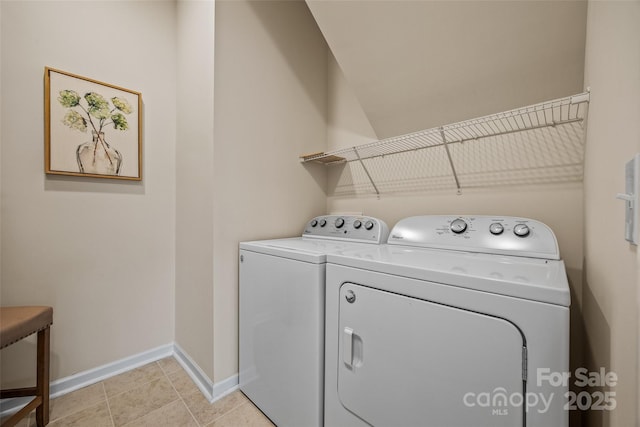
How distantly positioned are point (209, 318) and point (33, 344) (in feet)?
3.22

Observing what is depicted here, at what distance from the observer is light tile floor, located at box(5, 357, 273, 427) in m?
1.30

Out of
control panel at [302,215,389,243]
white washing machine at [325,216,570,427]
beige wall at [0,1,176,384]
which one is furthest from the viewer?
control panel at [302,215,389,243]

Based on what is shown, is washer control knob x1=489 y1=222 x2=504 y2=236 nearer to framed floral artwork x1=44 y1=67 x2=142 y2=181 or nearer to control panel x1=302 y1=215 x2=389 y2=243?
control panel x1=302 y1=215 x2=389 y2=243

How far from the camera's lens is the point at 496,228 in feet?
3.74

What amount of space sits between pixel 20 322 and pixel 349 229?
1.64 meters

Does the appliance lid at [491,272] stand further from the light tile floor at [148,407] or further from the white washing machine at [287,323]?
the light tile floor at [148,407]

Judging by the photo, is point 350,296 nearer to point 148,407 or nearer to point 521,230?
point 521,230

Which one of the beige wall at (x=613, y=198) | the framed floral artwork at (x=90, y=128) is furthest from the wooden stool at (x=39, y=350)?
the beige wall at (x=613, y=198)

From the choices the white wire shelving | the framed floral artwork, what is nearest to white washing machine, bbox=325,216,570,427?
the white wire shelving

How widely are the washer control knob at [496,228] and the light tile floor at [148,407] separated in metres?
1.47

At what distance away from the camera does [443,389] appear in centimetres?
74

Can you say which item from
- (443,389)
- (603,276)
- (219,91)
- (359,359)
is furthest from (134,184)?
(603,276)

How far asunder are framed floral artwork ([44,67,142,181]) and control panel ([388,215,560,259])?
186 centimetres

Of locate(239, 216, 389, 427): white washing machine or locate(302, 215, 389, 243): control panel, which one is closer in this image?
locate(239, 216, 389, 427): white washing machine
